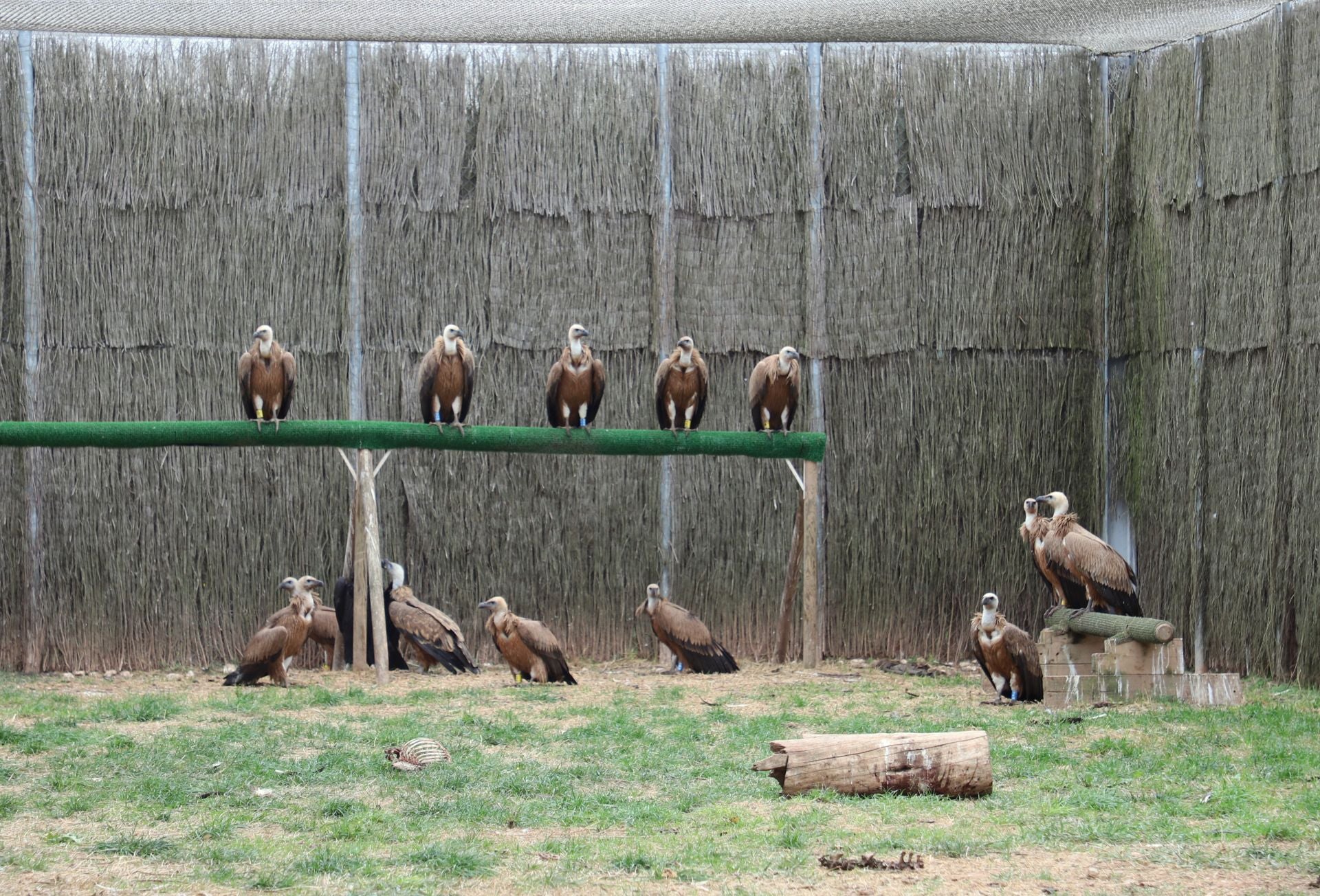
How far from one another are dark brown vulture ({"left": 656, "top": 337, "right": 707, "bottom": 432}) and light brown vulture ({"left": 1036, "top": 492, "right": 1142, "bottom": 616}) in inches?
111

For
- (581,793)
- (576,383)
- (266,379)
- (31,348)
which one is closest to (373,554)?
(266,379)

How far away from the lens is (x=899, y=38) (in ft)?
35.8

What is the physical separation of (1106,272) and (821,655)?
3.75 metres

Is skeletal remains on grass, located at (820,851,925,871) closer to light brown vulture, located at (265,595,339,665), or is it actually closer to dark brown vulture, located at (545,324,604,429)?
dark brown vulture, located at (545,324,604,429)

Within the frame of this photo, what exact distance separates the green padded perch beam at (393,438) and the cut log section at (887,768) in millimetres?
4653

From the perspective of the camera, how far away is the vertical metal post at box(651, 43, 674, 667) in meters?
11.4

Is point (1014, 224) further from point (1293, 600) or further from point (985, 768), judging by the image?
point (985, 768)

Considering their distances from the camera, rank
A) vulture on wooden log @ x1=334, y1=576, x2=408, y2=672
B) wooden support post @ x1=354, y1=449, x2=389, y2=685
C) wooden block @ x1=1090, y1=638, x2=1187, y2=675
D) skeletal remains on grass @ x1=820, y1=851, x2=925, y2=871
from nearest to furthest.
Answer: skeletal remains on grass @ x1=820, y1=851, x2=925, y2=871
wooden block @ x1=1090, y1=638, x2=1187, y2=675
wooden support post @ x1=354, y1=449, x2=389, y2=685
vulture on wooden log @ x1=334, y1=576, x2=408, y2=672

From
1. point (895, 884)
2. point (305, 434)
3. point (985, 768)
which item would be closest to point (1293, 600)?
point (985, 768)

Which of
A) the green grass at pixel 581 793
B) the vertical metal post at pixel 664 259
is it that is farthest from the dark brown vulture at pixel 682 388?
the green grass at pixel 581 793

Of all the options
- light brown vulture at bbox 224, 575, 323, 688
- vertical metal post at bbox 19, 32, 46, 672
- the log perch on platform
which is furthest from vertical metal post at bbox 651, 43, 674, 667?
vertical metal post at bbox 19, 32, 46, 672

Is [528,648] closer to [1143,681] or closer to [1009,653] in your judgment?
[1009,653]

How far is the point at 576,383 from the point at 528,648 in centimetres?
190

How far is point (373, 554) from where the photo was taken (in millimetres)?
9781
